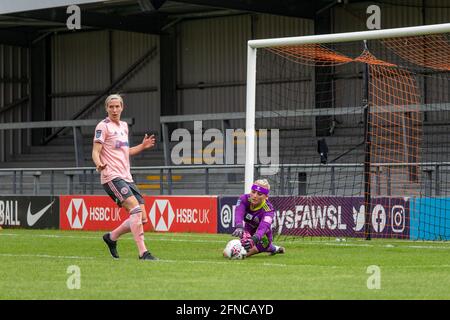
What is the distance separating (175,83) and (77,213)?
1440cm

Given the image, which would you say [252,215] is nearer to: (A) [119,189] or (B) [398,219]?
(A) [119,189]

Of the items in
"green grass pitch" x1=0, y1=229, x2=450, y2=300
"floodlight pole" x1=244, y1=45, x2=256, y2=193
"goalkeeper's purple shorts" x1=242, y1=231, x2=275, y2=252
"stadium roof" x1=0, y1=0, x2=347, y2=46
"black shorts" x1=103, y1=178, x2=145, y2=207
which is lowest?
"green grass pitch" x1=0, y1=229, x2=450, y2=300

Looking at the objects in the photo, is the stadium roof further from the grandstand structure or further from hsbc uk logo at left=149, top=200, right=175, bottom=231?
hsbc uk logo at left=149, top=200, right=175, bottom=231

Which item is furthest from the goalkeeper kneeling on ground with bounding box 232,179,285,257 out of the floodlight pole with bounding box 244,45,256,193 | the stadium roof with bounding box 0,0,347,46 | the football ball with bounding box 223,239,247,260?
the stadium roof with bounding box 0,0,347,46

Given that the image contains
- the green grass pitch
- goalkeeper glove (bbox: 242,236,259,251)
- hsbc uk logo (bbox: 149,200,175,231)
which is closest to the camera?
the green grass pitch

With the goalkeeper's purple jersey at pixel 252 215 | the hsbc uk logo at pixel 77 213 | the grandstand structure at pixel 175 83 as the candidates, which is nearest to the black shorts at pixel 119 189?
the goalkeeper's purple jersey at pixel 252 215

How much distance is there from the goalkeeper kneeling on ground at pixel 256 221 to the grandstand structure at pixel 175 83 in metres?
8.71

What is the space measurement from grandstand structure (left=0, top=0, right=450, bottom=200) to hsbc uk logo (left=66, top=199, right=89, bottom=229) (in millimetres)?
998

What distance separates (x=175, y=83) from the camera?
3956 cm

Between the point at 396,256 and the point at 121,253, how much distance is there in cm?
392

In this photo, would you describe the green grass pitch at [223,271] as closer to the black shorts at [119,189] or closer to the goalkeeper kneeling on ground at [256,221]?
the goalkeeper kneeling on ground at [256,221]

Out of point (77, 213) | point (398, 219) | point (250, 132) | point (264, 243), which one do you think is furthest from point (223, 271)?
point (77, 213)

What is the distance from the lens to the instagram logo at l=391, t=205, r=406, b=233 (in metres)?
19.9

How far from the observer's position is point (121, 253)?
16109 millimetres
